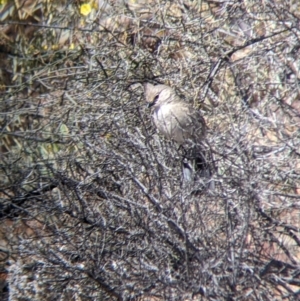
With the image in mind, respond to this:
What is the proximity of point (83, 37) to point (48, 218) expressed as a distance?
3.00 meters

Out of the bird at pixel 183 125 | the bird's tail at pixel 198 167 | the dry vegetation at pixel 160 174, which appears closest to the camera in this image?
the dry vegetation at pixel 160 174

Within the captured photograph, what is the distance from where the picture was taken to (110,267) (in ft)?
16.8

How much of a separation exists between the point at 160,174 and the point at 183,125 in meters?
1.33

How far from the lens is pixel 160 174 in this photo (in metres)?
5.13

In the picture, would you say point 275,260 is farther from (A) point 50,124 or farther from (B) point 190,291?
(A) point 50,124

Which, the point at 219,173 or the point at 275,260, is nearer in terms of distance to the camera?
the point at 275,260

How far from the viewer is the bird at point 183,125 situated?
17.7ft

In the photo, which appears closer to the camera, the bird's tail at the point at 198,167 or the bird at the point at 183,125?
the bird's tail at the point at 198,167

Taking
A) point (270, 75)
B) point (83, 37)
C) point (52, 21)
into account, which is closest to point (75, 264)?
point (270, 75)

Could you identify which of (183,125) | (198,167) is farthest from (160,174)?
(183,125)

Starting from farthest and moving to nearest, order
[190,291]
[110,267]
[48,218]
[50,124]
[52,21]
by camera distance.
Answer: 1. [52,21]
2. [50,124]
3. [48,218]
4. [110,267]
5. [190,291]

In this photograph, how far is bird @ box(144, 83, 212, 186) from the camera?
5.39m

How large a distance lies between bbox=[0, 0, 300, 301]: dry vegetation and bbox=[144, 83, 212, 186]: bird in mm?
80

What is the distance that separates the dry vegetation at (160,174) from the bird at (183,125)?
0.08 metres
